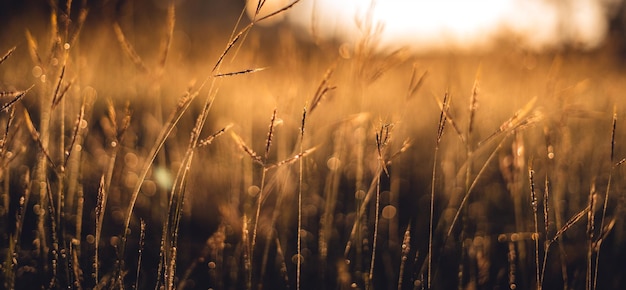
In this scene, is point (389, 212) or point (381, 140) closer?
point (381, 140)

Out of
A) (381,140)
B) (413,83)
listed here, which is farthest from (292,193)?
(381,140)

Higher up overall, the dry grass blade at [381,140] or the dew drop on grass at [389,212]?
the dew drop on grass at [389,212]

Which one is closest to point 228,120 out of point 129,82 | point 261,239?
point 129,82

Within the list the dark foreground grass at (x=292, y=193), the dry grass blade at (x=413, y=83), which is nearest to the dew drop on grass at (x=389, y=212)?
the dark foreground grass at (x=292, y=193)

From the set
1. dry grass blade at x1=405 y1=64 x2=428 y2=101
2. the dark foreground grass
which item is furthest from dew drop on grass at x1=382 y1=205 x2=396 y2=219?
dry grass blade at x1=405 y1=64 x2=428 y2=101

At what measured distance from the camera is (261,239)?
1.44 meters

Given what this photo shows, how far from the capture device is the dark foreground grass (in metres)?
0.85

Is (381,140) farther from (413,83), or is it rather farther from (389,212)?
(389,212)

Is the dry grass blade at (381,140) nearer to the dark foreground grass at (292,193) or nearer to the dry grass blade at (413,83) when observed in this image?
the dark foreground grass at (292,193)

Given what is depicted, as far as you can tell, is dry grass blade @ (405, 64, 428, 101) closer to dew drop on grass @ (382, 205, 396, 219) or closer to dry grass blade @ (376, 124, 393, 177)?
dry grass blade @ (376, 124, 393, 177)

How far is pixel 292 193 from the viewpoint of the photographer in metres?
1.75

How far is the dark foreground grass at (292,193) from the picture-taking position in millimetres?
847

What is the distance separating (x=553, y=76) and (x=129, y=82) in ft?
7.20

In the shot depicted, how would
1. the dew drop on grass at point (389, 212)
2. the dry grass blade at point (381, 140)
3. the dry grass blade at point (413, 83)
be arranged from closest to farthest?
1. the dry grass blade at point (381, 140)
2. the dry grass blade at point (413, 83)
3. the dew drop on grass at point (389, 212)
